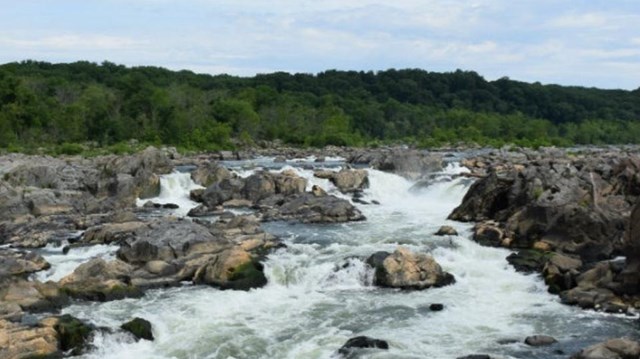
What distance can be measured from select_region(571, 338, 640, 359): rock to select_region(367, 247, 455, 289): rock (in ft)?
24.5

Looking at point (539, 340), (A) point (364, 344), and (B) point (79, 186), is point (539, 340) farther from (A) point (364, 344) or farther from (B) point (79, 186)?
(B) point (79, 186)

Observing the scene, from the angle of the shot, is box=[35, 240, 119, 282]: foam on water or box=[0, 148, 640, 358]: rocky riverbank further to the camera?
box=[35, 240, 119, 282]: foam on water

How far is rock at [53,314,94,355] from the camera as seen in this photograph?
16.7 metres

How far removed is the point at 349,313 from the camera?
19734mm

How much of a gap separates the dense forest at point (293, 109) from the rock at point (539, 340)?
183 ft

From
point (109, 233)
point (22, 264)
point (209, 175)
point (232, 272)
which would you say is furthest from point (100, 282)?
point (209, 175)

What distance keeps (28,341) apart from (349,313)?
8690 mm

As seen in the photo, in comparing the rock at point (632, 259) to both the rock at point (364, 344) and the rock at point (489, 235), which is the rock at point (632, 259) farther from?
the rock at point (364, 344)

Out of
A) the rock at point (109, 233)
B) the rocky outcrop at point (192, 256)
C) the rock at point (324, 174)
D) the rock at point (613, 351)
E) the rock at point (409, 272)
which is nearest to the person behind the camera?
the rock at point (613, 351)

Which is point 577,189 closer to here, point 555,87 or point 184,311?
point 184,311

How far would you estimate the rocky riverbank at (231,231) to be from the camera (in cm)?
2030

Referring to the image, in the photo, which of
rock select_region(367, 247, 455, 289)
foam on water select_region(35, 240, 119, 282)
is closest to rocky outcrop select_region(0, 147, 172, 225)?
foam on water select_region(35, 240, 119, 282)

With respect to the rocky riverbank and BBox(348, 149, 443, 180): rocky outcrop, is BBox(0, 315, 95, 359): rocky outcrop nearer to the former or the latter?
the rocky riverbank

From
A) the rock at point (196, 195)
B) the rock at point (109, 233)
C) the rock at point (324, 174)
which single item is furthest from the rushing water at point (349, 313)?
the rock at point (324, 174)
